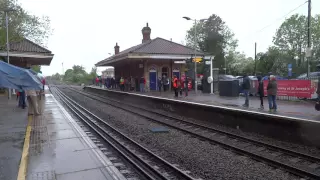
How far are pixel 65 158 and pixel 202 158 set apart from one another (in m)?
3.31

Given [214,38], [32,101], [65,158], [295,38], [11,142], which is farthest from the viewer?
[214,38]

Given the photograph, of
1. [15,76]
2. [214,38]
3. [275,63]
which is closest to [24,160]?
[15,76]

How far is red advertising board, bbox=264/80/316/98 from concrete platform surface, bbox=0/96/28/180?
44.8 feet

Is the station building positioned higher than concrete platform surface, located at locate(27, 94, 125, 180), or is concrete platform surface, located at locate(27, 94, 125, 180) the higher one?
the station building

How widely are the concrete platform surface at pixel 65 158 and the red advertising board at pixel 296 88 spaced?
1201cm

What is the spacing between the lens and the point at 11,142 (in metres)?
8.45

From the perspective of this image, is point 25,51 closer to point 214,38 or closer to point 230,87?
point 230,87

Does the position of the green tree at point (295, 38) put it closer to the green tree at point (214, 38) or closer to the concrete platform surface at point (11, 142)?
the green tree at point (214, 38)

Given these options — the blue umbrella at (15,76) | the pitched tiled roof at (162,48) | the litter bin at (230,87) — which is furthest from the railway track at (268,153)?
the pitched tiled roof at (162,48)

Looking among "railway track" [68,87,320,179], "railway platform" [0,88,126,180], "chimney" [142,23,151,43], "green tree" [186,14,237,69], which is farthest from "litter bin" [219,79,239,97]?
"green tree" [186,14,237,69]

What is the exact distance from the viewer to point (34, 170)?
19.7 ft

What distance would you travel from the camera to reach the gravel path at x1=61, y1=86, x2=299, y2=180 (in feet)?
20.3

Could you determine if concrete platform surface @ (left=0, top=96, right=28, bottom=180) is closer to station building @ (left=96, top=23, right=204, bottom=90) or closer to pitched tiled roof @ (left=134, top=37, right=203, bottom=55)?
station building @ (left=96, top=23, right=204, bottom=90)

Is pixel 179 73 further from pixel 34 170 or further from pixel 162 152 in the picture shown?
pixel 34 170
